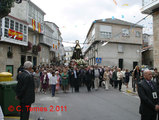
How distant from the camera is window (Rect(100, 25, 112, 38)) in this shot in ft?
105

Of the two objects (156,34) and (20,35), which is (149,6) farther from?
(20,35)

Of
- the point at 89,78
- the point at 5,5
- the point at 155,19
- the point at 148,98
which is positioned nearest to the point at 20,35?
the point at 89,78

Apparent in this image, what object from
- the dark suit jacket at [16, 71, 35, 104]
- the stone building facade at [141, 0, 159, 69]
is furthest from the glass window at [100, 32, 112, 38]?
the dark suit jacket at [16, 71, 35, 104]

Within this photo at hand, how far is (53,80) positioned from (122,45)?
25722 millimetres

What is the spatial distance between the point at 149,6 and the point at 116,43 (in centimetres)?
1970

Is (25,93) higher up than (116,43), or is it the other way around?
(116,43)

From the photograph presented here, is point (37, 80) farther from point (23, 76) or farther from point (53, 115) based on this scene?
point (23, 76)

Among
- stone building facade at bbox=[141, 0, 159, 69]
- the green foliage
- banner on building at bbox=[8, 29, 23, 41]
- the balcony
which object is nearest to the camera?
the green foliage

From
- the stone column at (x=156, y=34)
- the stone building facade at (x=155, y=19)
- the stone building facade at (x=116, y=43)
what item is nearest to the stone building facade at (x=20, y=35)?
the stone building facade at (x=116, y=43)

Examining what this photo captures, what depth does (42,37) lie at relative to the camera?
1282 inches

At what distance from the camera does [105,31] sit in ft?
105

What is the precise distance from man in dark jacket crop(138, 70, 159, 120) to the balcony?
10.7 m

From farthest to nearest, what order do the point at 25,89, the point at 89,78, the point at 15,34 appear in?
the point at 15,34 < the point at 89,78 < the point at 25,89

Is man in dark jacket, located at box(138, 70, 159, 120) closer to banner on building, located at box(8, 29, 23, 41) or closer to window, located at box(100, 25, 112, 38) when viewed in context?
banner on building, located at box(8, 29, 23, 41)
